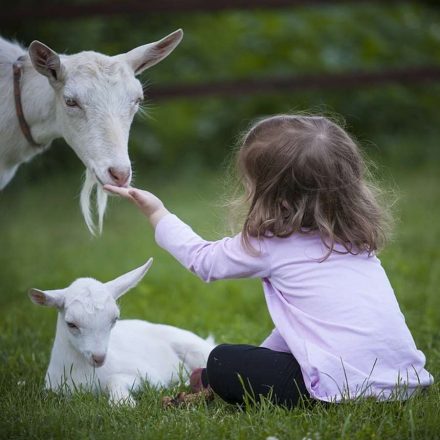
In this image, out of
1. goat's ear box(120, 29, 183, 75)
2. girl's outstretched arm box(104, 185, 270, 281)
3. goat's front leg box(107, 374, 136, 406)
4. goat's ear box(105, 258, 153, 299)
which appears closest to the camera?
girl's outstretched arm box(104, 185, 270, 281)

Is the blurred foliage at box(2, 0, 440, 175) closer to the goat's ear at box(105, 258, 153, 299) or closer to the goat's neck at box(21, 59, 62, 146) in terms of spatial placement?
the goat's neck at box(21, 59, 62, 146)

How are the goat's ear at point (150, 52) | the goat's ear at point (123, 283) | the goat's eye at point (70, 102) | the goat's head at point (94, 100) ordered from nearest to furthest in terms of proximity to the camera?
the goat's ear at point (123, 283), the goat's head at point (94, 100), the goat's eye at point (70, 102), the goat's ear at point (150, 52)

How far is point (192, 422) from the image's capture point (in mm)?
2424

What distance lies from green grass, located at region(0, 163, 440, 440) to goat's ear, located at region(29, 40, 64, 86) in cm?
80

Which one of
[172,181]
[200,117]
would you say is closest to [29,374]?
[172,181]

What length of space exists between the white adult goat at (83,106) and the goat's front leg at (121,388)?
2.31 feet

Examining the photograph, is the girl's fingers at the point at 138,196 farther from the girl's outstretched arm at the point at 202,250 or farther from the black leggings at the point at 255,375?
the black leggings at the point at 255,375

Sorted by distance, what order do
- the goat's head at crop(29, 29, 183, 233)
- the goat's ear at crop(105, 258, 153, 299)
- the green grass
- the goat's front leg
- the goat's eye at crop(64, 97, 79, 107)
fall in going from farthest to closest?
1. the goat's eye at crop(64, 97, 79, 107)
2. the goat's head at crop(29, 29, 183, 233)
3. the goat's ear at crop(105, 258, 153, 299)
4. the goat's front leg
5. the green grass

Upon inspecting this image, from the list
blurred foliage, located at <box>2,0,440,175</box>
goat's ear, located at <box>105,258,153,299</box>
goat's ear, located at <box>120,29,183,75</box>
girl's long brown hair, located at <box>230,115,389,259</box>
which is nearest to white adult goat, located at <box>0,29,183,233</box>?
goat's ear, located at <box>120,29,183,75</box>

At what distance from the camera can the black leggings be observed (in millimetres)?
2568

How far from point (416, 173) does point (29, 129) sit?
16.8 ft

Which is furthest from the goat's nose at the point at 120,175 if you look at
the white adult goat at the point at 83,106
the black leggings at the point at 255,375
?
the black leggings at the point at 255,375

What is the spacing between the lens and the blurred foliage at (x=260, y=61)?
30.0ft

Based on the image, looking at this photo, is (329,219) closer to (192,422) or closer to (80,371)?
(192,422)
